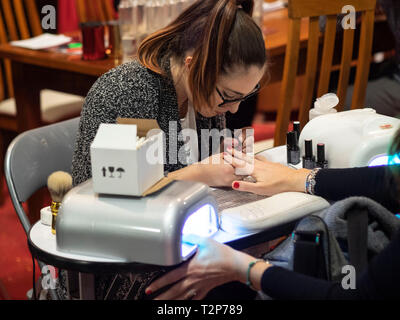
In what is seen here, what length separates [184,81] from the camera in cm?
149

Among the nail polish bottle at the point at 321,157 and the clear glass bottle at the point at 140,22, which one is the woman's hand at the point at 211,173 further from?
the clear glass bottle at the point at 140,22

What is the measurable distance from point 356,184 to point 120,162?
566mm

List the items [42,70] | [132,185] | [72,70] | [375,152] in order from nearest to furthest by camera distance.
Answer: [132,185] → [375,152] → [72,70] → [42,70]

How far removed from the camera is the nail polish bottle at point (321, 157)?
1499 mm

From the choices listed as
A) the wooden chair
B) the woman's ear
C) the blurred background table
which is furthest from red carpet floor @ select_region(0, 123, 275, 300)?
the woman's ear

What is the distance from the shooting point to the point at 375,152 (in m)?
1.42

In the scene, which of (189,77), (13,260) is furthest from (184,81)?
(13,260)

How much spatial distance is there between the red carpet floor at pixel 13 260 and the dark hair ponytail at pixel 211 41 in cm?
123

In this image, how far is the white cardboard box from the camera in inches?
41.6

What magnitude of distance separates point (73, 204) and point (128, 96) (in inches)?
17.0

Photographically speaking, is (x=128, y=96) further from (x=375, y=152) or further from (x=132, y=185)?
(x=375, y=152)

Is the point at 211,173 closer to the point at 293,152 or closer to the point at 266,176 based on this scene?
the point at 266,176

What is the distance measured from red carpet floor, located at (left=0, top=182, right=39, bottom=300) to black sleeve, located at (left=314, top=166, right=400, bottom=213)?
4.40ft
